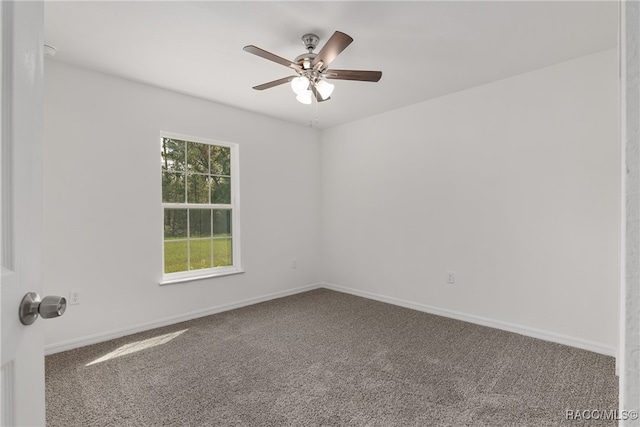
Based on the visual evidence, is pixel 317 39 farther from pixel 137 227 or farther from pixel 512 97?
pixel 137 227

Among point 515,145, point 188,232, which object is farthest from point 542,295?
point 188,232

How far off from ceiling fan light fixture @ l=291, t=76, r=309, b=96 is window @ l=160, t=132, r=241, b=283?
1727 mm

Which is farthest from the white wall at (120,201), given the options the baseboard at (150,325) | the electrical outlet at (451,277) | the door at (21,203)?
the door at (21,203)

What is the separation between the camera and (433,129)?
3.57 metres

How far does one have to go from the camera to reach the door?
585 mm

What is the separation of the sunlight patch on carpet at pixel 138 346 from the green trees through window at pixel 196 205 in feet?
2.37

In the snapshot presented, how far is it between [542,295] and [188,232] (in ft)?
11.6

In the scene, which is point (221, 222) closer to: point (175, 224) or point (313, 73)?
point (175, 224)

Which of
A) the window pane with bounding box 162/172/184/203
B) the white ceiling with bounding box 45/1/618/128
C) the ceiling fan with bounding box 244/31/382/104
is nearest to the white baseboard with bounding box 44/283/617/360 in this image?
the window pane with bounding box 162/172/184/203

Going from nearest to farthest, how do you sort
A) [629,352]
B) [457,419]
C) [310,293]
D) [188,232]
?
[629,352] < [457,419] < [188,232] < [310,293]

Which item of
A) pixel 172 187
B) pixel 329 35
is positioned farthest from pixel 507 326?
pixel 172 187

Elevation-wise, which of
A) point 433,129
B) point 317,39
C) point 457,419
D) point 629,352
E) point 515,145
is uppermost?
point 317,39

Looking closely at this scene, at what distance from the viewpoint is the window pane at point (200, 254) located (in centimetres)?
357

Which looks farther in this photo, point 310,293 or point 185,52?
point 310,293
